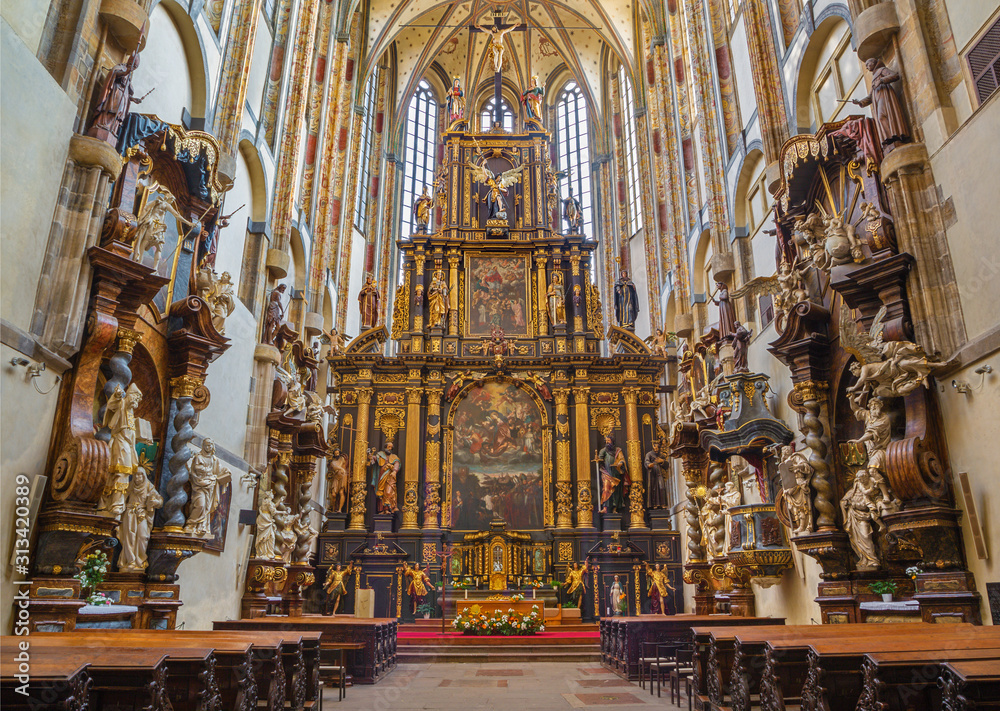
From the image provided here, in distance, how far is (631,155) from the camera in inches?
1220

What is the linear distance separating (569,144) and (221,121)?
24.2 m

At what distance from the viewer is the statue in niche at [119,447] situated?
850 centimetres

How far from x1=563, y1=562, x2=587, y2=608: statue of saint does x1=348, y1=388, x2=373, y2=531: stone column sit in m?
6.10

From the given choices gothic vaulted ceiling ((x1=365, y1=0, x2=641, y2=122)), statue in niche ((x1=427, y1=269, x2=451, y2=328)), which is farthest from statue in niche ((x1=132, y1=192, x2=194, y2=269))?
gothic vaulted ceiling ((x1=365, y1=0, x2=641, y2=122))

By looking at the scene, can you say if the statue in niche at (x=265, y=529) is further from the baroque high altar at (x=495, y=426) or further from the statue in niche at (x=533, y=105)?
the statue in niche at (x=533, y=105)

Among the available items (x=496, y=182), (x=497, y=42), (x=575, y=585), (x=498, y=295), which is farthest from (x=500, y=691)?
(x=497, y=42)

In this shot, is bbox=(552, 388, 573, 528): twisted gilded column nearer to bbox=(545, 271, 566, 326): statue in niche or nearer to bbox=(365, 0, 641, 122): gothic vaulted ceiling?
bbox=(545, 271, 566, 326): statue in niche

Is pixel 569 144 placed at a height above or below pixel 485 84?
below

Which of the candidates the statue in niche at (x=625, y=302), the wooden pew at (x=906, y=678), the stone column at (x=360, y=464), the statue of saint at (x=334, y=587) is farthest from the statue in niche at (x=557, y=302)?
the wooden pew at (x=906, y=678)

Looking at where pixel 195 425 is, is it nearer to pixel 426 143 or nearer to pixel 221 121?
pixel 221 121

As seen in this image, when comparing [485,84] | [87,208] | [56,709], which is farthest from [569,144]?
[56,709]

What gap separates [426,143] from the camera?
119 ft

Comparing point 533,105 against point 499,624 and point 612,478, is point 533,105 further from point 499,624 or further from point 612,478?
point 499,624

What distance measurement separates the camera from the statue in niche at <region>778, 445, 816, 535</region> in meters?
10.8
